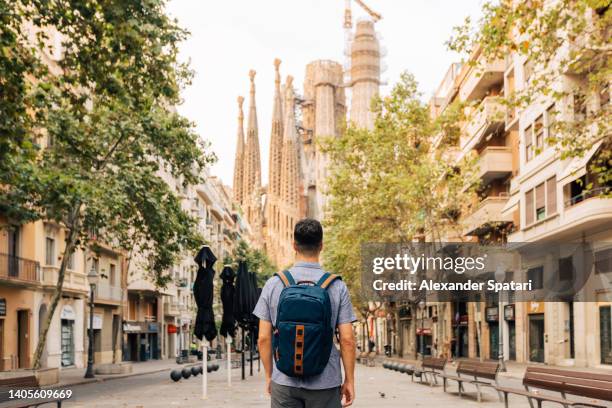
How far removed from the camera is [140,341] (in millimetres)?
56750

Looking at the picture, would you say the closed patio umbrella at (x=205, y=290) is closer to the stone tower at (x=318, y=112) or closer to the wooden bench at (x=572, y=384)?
the wooden bench at (x=572, y=384)

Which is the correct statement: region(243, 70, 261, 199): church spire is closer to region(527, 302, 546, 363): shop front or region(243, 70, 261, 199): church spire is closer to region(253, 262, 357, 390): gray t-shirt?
region(527, 302, 546, 363): shop front

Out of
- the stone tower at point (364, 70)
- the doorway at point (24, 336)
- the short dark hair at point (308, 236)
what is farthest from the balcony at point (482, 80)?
the stone tower at point (364, 70)

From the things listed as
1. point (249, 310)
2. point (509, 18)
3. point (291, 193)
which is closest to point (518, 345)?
point (249, 310)

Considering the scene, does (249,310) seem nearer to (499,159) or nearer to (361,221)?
(361,221)

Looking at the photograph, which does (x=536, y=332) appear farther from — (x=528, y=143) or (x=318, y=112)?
(x=318, y=112)

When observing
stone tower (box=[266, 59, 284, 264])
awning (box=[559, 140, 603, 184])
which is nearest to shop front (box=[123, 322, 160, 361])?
awning (box=[559, 140, 603, 184])

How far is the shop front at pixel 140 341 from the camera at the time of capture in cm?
5412

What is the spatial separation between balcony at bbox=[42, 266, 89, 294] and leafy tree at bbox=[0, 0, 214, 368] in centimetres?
842

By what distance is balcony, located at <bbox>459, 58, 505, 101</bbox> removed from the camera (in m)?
42.5

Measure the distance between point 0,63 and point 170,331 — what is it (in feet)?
172

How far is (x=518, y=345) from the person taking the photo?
1586 inches

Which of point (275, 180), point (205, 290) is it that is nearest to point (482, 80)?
point (205, 290)

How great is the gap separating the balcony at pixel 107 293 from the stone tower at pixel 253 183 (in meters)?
110
